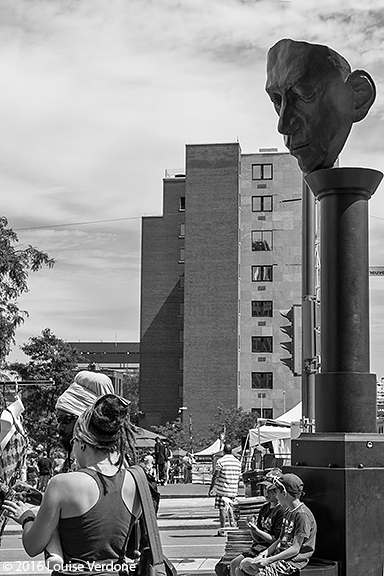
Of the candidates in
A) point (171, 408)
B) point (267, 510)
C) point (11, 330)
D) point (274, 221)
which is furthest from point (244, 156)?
point (267, 510)

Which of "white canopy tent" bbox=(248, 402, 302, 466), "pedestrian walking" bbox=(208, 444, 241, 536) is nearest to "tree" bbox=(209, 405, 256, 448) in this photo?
"white canopy tent" bbox=(248, 402, 302, 466)

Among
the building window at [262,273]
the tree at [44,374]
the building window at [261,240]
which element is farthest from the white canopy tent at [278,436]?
the building window at [261,240]

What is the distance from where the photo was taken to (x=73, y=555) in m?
3.76

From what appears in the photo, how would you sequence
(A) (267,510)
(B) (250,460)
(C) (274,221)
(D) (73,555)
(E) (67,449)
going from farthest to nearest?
(C) (274,221) < (B) (250,460) < (A) (267,510) < (E) (67,449) < (D) (73,555)

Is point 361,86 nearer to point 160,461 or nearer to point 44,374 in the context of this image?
point 160,461

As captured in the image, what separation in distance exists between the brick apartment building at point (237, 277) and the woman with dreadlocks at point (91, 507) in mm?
76501

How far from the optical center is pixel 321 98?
7074 millimetres

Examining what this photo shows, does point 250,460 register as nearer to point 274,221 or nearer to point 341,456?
point 341,456

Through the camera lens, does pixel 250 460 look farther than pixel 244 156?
No

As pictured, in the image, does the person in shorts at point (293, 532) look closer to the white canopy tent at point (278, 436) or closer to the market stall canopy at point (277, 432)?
the market stall canopy at point (277, 432)

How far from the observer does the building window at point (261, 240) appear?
275 ft

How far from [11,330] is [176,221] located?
65411 mm

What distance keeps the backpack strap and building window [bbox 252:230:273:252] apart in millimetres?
80131

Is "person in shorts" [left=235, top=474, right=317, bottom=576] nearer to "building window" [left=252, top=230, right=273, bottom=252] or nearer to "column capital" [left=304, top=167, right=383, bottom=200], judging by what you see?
"column capital" [left=304, top=167, right=383, bottom=200]
